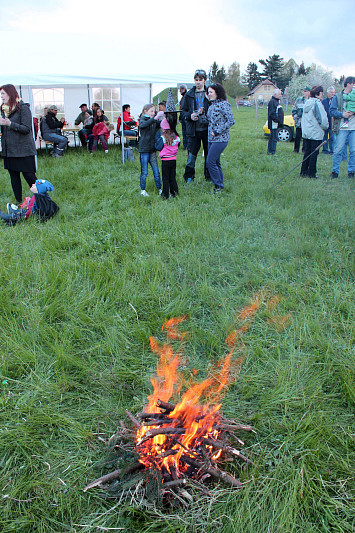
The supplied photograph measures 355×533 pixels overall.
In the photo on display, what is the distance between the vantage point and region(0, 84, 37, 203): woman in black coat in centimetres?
573

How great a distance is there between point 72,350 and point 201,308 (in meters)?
1.19

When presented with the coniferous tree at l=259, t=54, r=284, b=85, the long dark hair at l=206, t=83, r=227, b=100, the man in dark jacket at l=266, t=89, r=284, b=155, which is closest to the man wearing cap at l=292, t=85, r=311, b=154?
the man in dark jacket at l=266, t=89, r=284, b=155

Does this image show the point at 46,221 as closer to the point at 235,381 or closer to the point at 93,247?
the point at 93,247

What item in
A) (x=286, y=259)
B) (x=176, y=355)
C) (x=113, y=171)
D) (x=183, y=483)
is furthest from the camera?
(x=113, y=171)

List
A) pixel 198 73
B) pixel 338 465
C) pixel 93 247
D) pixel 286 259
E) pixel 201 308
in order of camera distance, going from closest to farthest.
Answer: pixel 338 465
pixel 201 308
pixel 286 259
pixel 93 247
pixel 198 73

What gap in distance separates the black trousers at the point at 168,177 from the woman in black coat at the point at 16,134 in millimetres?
2155

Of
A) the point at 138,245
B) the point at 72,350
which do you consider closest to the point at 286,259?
the point at 138,245

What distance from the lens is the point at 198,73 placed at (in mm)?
7250

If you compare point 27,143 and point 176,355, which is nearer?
point 176,355

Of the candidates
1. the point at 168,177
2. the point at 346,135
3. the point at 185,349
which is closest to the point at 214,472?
the point at 185,349

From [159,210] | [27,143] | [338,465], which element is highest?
[27,143]

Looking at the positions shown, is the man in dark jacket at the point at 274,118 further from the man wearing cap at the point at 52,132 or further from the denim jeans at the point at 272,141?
the man wearing cap at the point at 52,132

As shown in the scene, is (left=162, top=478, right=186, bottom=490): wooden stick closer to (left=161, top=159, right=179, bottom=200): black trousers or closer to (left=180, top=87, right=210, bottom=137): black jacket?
(left=161, top=159, right=179, bottom=200): black trousers

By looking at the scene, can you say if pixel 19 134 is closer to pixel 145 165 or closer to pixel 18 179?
pixel 18 179
